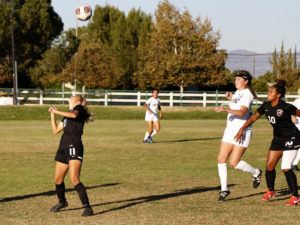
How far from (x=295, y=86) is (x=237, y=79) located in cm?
6082

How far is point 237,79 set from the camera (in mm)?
9023

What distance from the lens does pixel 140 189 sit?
10.1m

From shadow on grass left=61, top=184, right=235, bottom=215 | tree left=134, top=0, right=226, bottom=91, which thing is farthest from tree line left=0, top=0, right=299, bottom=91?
shadow on grass left=61, top=184, right=235, bottom=215

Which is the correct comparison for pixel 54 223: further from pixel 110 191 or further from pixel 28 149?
pixel 28 149

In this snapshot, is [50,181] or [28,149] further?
[28,149]

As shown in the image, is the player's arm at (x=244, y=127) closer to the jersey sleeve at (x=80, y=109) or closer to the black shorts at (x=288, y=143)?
the black shorts at (x=288, y=143)

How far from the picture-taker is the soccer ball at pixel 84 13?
42750mm

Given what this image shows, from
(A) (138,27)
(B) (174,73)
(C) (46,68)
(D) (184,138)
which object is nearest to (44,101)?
(C) (46,68)

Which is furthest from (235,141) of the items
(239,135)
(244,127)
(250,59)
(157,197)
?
(250,59)

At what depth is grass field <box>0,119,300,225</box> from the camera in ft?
24.9

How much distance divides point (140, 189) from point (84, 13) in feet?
113

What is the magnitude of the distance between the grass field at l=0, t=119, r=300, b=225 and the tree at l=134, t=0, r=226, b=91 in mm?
38961

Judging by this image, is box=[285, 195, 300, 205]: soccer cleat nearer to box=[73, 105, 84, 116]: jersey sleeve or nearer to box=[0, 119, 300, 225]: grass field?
box=[0, 119, 300, 225]: grass field

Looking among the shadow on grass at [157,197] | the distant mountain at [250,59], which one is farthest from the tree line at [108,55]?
the shadow on grass at [157,197]
